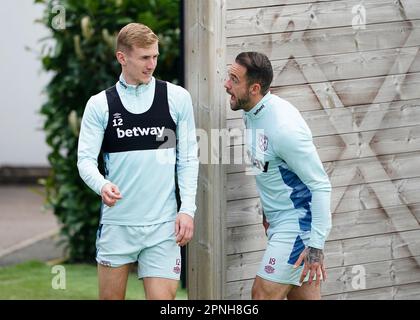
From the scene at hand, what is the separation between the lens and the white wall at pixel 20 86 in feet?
51.6

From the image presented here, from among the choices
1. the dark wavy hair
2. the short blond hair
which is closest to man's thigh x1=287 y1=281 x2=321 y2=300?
the dark wavy hair

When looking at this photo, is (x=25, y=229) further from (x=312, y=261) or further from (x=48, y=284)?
(x=312, y=261)

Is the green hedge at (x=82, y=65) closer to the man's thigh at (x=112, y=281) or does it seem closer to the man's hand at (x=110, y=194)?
the man's thigh at (x=112, y=281)

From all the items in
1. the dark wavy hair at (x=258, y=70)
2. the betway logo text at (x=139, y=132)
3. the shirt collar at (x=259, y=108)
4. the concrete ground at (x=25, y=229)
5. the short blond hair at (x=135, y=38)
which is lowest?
the concrete ground at (x=25, y=229)

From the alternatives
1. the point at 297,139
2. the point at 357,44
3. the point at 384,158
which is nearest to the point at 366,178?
the point at 384,158

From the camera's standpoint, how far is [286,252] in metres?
5.82

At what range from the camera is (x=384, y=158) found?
23.1ft

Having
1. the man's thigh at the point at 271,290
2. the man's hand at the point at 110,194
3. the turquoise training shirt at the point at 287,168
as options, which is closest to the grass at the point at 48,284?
the man's thigh at the point at 271,290

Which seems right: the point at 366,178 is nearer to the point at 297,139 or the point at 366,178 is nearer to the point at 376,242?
the point at 376,242

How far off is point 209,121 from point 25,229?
20.9 feet

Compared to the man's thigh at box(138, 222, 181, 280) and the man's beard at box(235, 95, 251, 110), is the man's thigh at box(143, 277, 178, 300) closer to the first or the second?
the man's thigh at box(138, 222, 181, 280)

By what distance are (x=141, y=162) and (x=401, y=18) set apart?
219cm

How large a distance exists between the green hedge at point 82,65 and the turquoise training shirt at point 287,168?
3.83 m

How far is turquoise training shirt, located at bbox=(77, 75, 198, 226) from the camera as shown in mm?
5742
